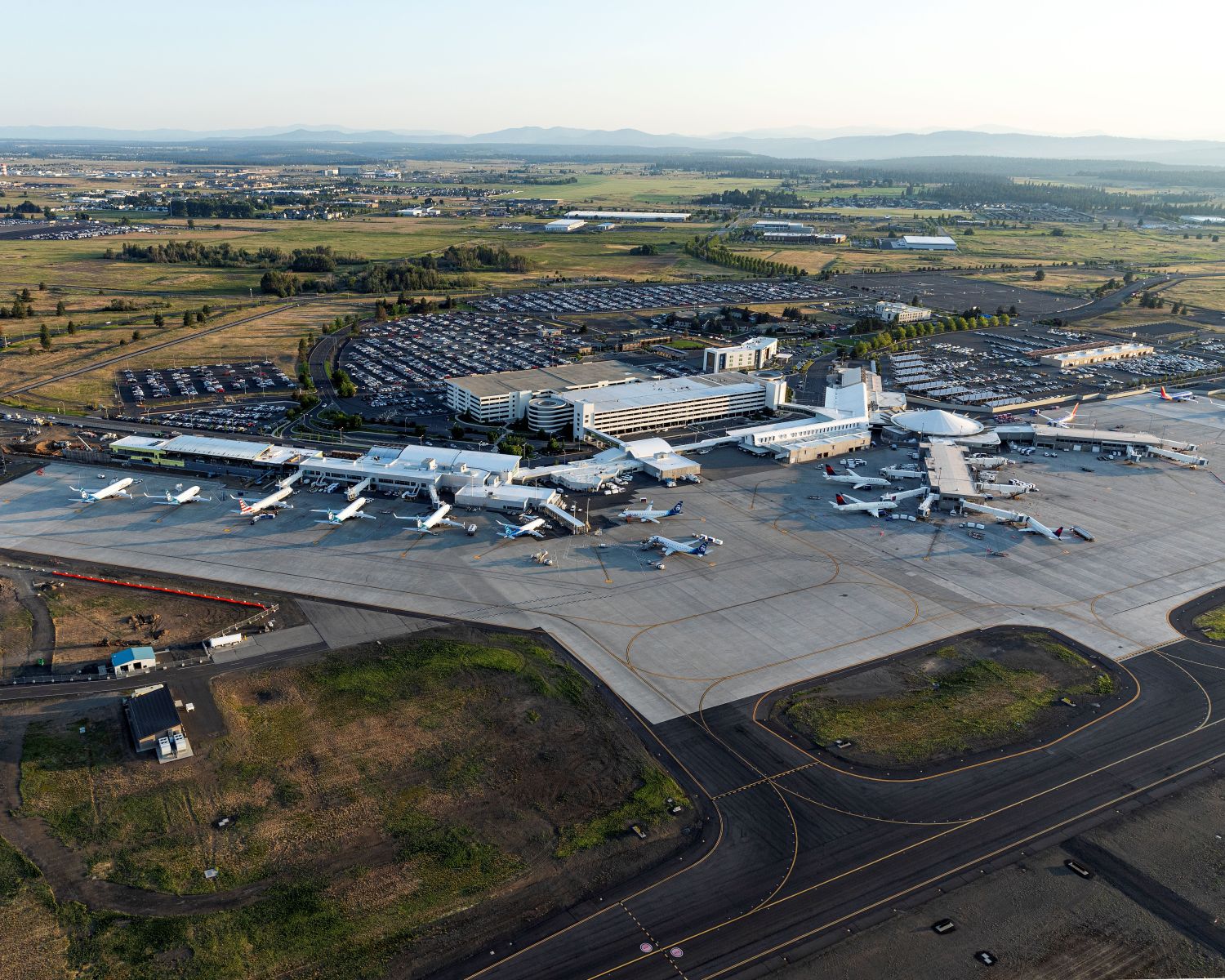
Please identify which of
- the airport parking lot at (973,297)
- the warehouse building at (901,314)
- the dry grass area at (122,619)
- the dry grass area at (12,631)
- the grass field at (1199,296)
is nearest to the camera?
the dry grass area at (12,631)

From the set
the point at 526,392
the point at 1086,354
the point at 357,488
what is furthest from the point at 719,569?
the point at 1086,354

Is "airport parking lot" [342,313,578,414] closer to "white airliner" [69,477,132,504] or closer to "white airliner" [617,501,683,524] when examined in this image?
"white airliner" [69,477,132,504]

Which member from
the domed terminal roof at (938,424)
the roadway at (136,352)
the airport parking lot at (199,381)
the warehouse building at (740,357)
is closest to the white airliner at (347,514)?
the airport parking lot at (199,381)

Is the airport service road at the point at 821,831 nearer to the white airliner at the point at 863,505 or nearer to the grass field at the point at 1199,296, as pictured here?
the white airliner at the point at 863,505

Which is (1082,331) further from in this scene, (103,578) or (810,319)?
(103,578)

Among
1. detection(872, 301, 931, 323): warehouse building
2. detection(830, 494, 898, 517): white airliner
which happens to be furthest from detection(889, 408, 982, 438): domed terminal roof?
detection(872, 301, 931, 323): warehouse building
